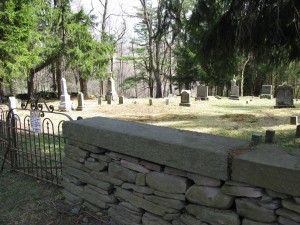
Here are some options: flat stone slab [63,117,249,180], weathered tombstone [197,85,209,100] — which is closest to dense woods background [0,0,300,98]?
weathered tombstone [197,85,209,100]

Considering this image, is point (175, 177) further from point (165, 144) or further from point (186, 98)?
point (186, 98)

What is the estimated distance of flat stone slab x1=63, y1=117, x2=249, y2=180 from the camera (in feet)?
6.70

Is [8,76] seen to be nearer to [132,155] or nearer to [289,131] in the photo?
[289,131]

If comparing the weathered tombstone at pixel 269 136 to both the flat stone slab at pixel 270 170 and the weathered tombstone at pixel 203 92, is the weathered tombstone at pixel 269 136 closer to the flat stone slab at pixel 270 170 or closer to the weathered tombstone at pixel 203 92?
the flat stone slab at pixel 270 170

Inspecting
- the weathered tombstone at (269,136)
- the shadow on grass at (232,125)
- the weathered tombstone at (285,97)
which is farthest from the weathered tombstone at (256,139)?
the weathered tombstone at (285,97)

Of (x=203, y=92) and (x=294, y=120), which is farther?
(x=203, y=92)

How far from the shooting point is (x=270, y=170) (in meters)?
1.75

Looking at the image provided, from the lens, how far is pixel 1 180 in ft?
14.4

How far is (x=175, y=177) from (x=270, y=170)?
0.78 meters

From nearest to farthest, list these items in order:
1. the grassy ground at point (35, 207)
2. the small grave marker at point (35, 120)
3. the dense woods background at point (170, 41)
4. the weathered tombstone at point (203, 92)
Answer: the grassy ground at point (35, 207), the dense woods background at point (170, 41), the small grave marker at point (35, 120), the weathered tombstone at point (203, 92)

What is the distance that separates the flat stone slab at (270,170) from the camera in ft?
5.52

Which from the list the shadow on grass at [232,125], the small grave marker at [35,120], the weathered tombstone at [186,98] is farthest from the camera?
the weathered tombstone at [186,98]

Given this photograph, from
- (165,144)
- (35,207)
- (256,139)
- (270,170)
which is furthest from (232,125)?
(270,170)

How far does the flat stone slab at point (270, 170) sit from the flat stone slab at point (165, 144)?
12cm
